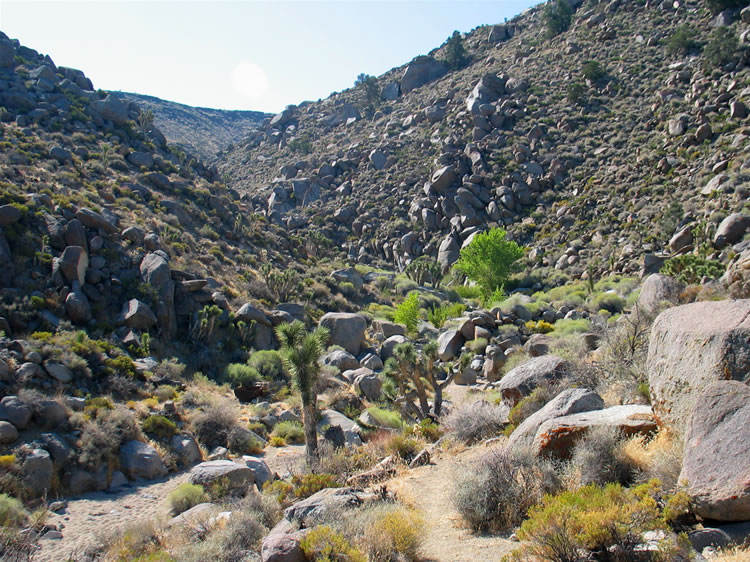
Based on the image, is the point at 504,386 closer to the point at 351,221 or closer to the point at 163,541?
the point at 163,541

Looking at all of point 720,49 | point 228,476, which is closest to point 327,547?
point 228,476

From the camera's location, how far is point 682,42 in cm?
4828

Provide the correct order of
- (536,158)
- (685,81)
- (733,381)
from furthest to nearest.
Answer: (536,158)
(685,81)
(733,381)

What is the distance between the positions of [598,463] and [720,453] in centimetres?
169

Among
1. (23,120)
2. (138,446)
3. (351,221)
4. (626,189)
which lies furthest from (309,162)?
(138,446)

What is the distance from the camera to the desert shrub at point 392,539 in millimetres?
6055

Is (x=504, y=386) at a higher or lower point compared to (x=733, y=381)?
lower

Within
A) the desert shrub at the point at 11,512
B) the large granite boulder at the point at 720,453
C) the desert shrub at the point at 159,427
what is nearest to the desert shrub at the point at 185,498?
the desert shrub at the point at 11,512

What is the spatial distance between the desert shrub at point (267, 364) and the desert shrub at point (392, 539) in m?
16.2

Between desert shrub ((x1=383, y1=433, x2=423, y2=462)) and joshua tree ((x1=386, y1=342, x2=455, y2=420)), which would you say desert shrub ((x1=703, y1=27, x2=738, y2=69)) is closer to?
joshua tree ((x1=386, y1=342, x2=455, y2=420))

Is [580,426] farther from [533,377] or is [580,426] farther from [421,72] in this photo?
[421,72]

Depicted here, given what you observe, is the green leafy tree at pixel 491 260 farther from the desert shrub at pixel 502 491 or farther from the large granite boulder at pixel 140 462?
the desert shrub at pixel 502 491

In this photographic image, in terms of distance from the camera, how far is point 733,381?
18.6 ft

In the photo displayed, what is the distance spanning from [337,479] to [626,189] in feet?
125
